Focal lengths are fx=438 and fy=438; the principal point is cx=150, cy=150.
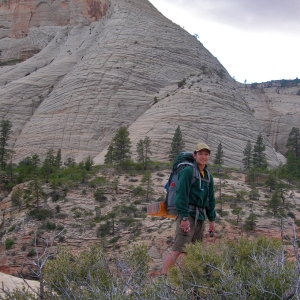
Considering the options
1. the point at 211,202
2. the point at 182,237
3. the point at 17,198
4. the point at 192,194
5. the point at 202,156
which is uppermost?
the point at 202,156

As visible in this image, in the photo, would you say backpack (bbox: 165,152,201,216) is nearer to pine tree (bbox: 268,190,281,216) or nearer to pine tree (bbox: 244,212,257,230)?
pine tree (bbox: 244,212,257,230)

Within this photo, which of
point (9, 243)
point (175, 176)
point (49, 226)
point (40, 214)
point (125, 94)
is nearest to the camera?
point (175, 176)

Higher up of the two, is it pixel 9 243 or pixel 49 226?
pixel 49 226

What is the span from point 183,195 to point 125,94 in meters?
32.8

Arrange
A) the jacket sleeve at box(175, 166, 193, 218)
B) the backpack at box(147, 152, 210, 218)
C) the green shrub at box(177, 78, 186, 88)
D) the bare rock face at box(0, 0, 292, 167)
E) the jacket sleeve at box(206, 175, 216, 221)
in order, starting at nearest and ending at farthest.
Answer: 1. the jacket sleeve at box(175, 166, 193, 218)
2. the backpack at box(147, 152, 210, 218)
3. the jacket sleeve at box(206, 175, 216, 221)
4. the bare rock face at box(0, 0, 292, 167)
5. the green shrub at box(177, 78, 186, 88)

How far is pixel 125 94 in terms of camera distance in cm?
3781

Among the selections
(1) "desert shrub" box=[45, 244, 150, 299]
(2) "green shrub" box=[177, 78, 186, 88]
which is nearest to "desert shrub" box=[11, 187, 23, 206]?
(1) "desert shrub" box=[45, 244, 150, 299]

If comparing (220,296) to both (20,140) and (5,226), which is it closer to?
(5,226)

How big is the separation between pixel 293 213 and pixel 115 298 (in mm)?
13994

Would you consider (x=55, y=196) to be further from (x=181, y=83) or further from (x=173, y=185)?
(x=181, y=83)

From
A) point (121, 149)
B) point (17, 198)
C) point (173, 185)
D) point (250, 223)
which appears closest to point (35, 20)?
point (121, 149)

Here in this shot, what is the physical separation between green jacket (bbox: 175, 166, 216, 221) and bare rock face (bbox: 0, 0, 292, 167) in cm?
2254

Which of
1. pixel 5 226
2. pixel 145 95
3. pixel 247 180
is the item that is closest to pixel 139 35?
pixel 145 95

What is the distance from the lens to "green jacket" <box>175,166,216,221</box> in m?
5.61
